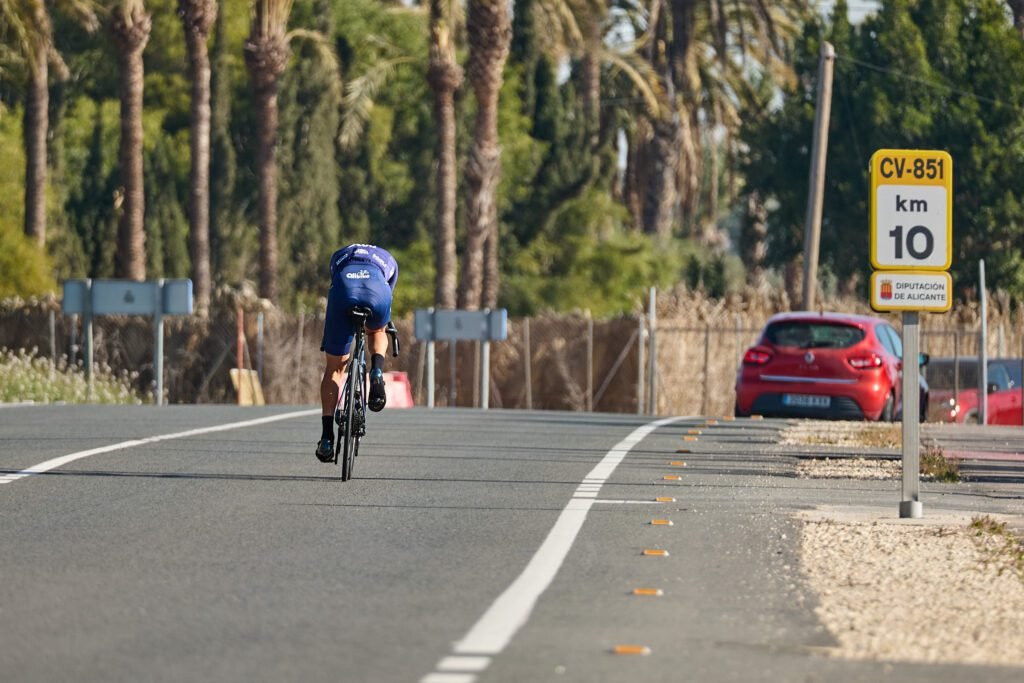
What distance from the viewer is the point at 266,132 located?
43656 mm

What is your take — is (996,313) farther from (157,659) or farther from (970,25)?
(157,659)

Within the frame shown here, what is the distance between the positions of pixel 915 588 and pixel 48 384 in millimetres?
22925

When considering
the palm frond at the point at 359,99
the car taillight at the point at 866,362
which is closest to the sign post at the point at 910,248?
the car taillight at the point at 866,362

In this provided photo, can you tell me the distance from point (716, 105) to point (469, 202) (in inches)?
673

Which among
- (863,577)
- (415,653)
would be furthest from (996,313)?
(415,653)

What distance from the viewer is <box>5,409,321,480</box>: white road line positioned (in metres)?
13.8

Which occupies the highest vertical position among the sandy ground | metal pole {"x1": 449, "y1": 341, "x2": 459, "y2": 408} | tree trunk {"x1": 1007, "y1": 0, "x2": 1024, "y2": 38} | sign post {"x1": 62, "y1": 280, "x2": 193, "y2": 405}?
tree trunk {"x1": 1007, "y1": 0, "x2": 1024, "y2": 38}

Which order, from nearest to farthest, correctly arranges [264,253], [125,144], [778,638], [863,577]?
[778,638]
[863,577]
[125,144]
[264,253]

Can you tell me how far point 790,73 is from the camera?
5191 cm

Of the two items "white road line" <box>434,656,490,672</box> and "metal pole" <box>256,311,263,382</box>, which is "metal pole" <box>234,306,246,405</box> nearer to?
"metal pole" <box>256,311,263,382</box>

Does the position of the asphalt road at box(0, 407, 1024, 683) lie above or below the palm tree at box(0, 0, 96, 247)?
below

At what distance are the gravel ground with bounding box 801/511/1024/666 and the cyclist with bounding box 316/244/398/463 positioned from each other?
316 centimetres

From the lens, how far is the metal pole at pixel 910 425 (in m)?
12.0

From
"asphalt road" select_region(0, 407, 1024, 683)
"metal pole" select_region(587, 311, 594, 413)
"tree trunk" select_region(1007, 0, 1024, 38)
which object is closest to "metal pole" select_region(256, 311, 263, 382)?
"metal pole" select_region(587, 311, 594, 413)
